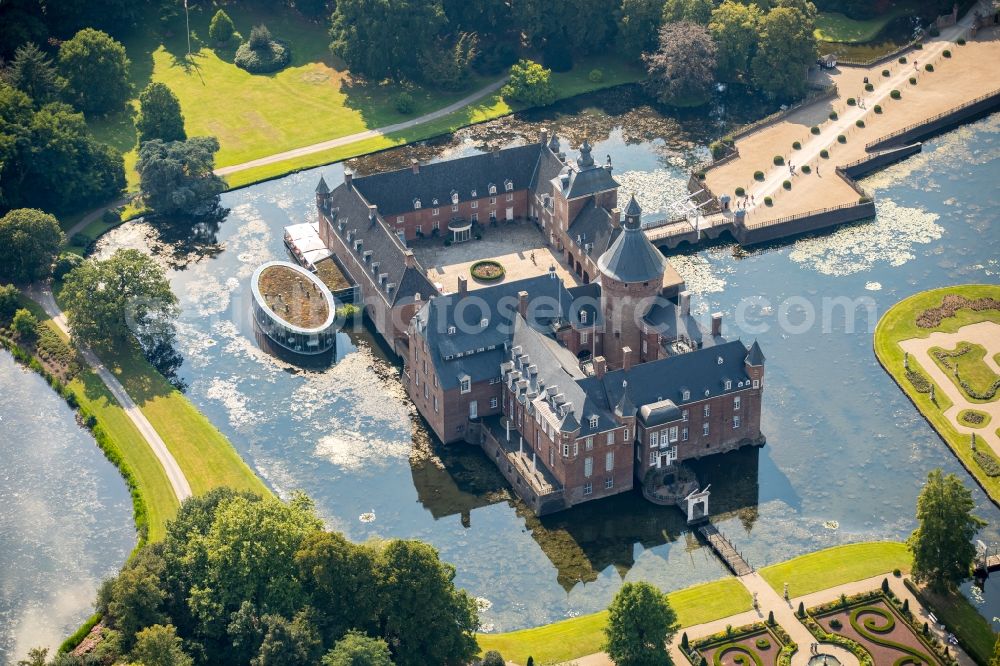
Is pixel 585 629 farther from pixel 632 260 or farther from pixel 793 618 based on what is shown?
pixel 632 260

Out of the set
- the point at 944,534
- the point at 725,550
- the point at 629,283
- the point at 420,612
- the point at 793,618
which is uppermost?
the point at 629,283

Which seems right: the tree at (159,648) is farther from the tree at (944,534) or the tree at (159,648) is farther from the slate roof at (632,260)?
the tree at (944,534)

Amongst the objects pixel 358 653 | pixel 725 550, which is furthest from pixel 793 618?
pixel 358 653

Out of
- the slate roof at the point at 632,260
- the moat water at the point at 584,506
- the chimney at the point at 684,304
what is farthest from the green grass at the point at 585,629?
the slate roof at the point at 632,260

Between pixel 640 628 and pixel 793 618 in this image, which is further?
pixel 793 618

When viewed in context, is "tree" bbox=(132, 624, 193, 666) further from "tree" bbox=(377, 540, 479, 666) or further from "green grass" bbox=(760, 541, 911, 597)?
"green grass" bbox=(760, 541, 911, 597)

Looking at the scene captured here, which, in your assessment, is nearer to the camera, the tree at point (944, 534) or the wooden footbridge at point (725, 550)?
the tree at point (944, 534)
